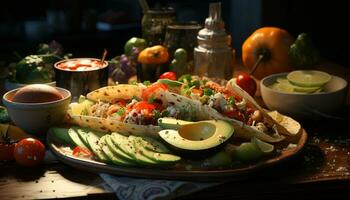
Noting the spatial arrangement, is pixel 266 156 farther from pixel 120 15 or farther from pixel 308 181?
pixel 120 15

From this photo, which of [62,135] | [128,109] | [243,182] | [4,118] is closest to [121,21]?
[4,118]

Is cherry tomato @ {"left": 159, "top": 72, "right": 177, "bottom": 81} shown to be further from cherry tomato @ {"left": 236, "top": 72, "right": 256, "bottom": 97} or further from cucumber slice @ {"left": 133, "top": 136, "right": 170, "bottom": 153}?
cucumber slice @ {"left": 133, "top": 136, "right": 170, "bottom": 153}

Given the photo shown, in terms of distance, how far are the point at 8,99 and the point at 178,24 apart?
113cm

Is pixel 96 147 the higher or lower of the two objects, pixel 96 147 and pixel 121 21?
the higher

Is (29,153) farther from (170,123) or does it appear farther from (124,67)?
(124,67)

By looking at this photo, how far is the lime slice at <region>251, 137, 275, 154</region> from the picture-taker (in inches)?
69.0

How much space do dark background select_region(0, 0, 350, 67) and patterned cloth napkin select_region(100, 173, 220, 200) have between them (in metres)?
2.78

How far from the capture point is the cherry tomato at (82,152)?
1.76 m

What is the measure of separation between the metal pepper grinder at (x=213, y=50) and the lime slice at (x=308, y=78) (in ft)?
1.21

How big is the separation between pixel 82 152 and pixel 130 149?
18cm

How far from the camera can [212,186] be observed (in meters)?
1.63

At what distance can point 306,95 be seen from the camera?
85.4 inches

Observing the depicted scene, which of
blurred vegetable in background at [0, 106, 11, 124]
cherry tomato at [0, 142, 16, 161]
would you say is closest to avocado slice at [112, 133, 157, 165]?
cherry tomato at [0, 142, 16, 161]

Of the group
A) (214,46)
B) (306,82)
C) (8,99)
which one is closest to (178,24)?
(214,46)
